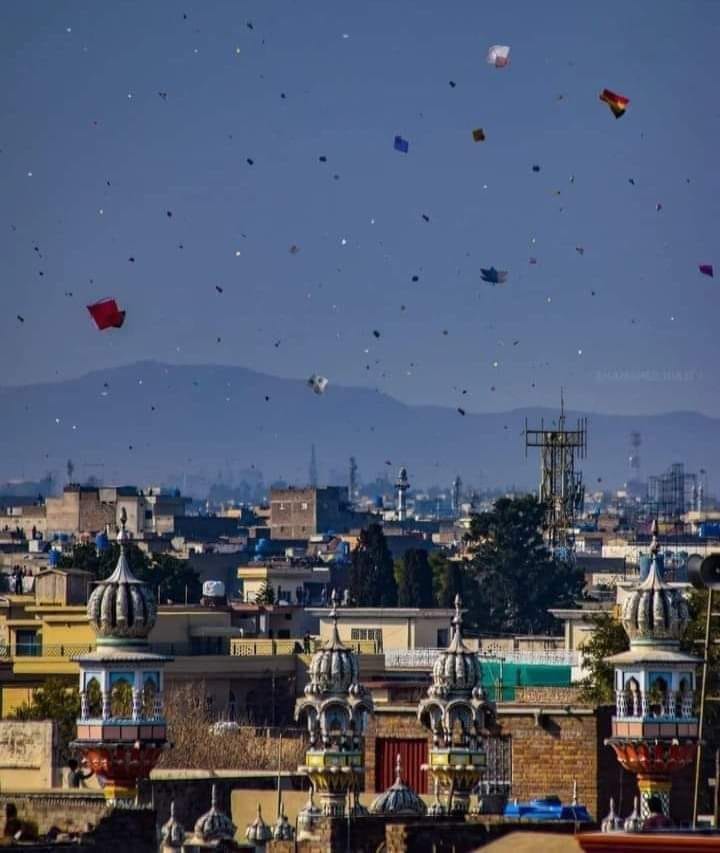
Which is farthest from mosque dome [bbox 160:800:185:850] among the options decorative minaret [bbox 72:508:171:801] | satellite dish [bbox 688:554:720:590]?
satellite dish [bbox 688:554:720:590]

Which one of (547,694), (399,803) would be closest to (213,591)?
(547,694)

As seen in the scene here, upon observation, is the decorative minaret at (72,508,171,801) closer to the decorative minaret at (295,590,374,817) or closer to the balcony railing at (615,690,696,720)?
the decorative minaret at (295,590,374,817)

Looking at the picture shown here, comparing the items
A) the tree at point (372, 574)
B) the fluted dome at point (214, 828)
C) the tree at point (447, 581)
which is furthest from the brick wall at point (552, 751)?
the tree at point (447, 581)

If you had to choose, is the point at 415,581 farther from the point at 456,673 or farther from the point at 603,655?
the point at 456,673

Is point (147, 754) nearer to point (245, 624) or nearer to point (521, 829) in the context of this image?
point (521, 829)

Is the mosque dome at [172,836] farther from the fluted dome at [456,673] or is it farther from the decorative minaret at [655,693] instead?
the fluted dome at [456,673]
